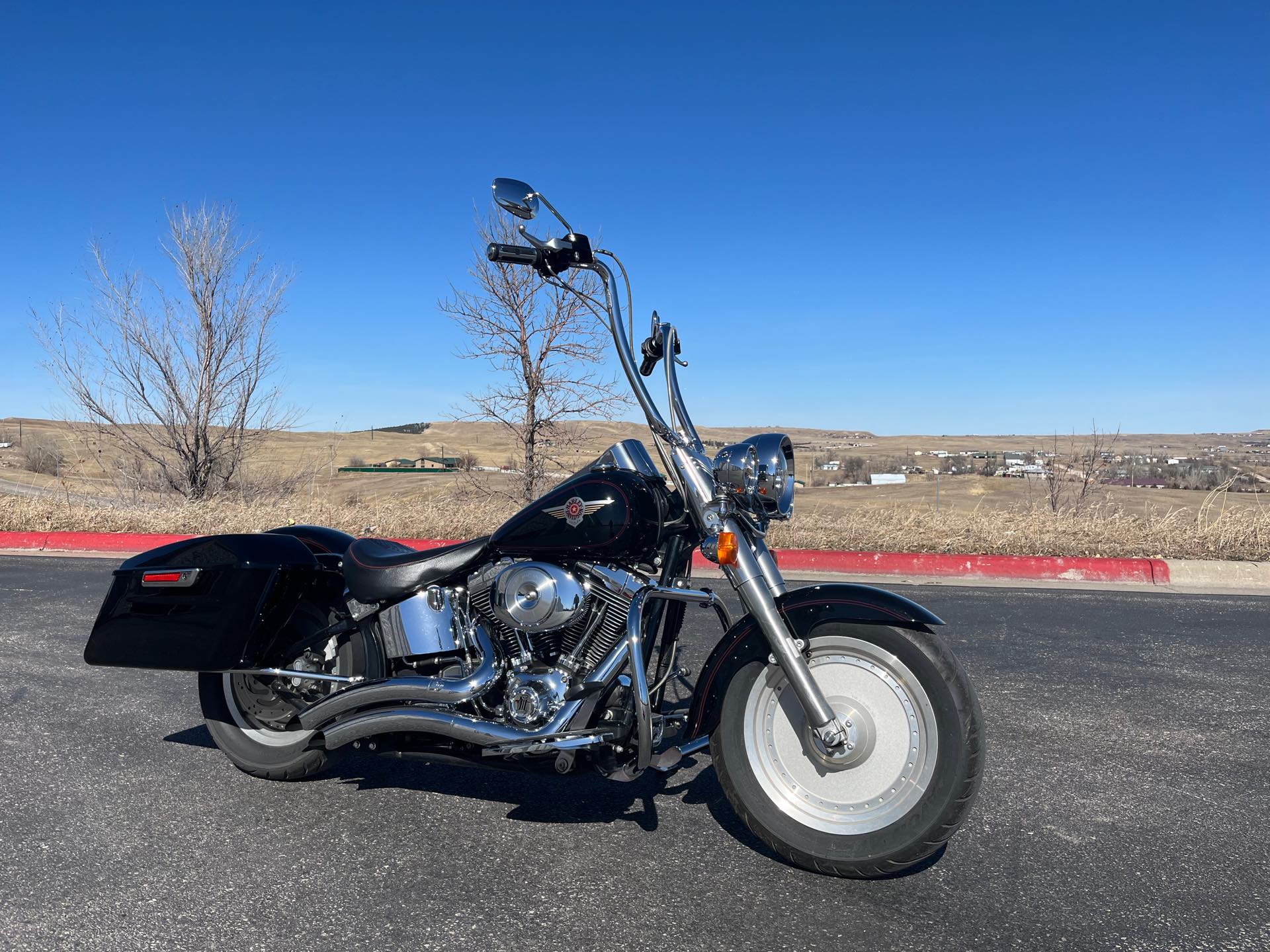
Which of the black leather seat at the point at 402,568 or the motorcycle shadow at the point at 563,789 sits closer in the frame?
the black leather seat at the point at 402,568

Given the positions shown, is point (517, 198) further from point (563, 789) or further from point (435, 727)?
point (563, 789)

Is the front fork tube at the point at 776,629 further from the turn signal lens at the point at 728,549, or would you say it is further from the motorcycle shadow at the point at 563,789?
the motorcycle shadow at the point at 563,789

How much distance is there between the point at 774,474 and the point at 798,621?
467 mm

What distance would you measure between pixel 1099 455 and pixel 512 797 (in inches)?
570

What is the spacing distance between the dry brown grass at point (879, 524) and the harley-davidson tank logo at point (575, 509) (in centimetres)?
761

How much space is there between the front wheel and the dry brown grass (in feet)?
24.7

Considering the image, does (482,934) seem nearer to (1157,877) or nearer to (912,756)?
(912,756)

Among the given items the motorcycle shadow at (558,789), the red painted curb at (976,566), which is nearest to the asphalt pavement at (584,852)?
the motorcycle shadow at (558,789)

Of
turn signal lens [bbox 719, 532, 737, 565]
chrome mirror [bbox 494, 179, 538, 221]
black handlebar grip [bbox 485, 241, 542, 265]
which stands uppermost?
chrome mirror [bbox 494, 179, 538, 221]

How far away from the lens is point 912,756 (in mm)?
2949

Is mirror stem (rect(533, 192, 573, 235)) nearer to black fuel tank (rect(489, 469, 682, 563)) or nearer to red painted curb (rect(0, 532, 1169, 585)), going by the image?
black fuel tank (rect(489, 469, 682, 563))

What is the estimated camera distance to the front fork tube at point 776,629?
2.96 metres

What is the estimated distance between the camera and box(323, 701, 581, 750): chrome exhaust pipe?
3.12m

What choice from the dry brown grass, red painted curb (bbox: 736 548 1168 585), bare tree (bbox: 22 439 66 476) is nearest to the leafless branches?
the dry brown grass
